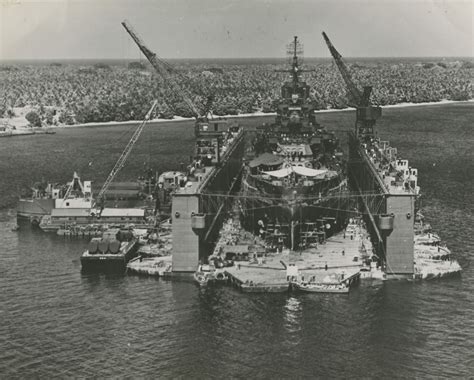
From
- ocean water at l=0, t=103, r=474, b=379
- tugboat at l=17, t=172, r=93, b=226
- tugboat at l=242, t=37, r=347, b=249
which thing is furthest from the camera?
tugboat at l=17, t=172, r=93, b=226

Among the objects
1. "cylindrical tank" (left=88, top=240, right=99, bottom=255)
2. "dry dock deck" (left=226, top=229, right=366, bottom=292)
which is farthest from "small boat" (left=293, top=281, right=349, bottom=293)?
"cylindrical tank" (left=88, top=240, right=99, bottom=255)

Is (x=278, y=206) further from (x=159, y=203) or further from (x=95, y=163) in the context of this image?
(x=95, y=163)

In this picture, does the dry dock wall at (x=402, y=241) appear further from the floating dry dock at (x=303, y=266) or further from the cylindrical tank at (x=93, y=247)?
the cylindrical tank at (x=93, y=247)

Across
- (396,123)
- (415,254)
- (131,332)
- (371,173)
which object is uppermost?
(396,123)

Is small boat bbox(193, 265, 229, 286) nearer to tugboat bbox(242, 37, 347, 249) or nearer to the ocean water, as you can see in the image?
the ocean water

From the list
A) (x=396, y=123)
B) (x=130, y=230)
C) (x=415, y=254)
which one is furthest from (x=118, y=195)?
(x=396, y=123)

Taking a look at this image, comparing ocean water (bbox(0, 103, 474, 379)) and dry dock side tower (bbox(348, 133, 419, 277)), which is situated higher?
dry dock side tower (bbox(348, 133, 419, 277))

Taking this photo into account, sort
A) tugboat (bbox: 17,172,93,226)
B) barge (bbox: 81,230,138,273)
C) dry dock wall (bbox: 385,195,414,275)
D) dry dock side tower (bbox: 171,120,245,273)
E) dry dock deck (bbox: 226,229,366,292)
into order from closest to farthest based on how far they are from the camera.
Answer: dry dock deck (bbox: 226,229,366,292)
dry dock wall (bbox: 385,195,414,275)
dry dock side tower (bbox: 171,120,245,273)
barge (bbox: 81,230,138,273)
tugboat (bbox: 17,172,93,226)

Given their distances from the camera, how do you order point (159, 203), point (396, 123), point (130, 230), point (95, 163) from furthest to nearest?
A: point (396, 123)
point (95, 163)
point (159, 203)
point (130, 230)
